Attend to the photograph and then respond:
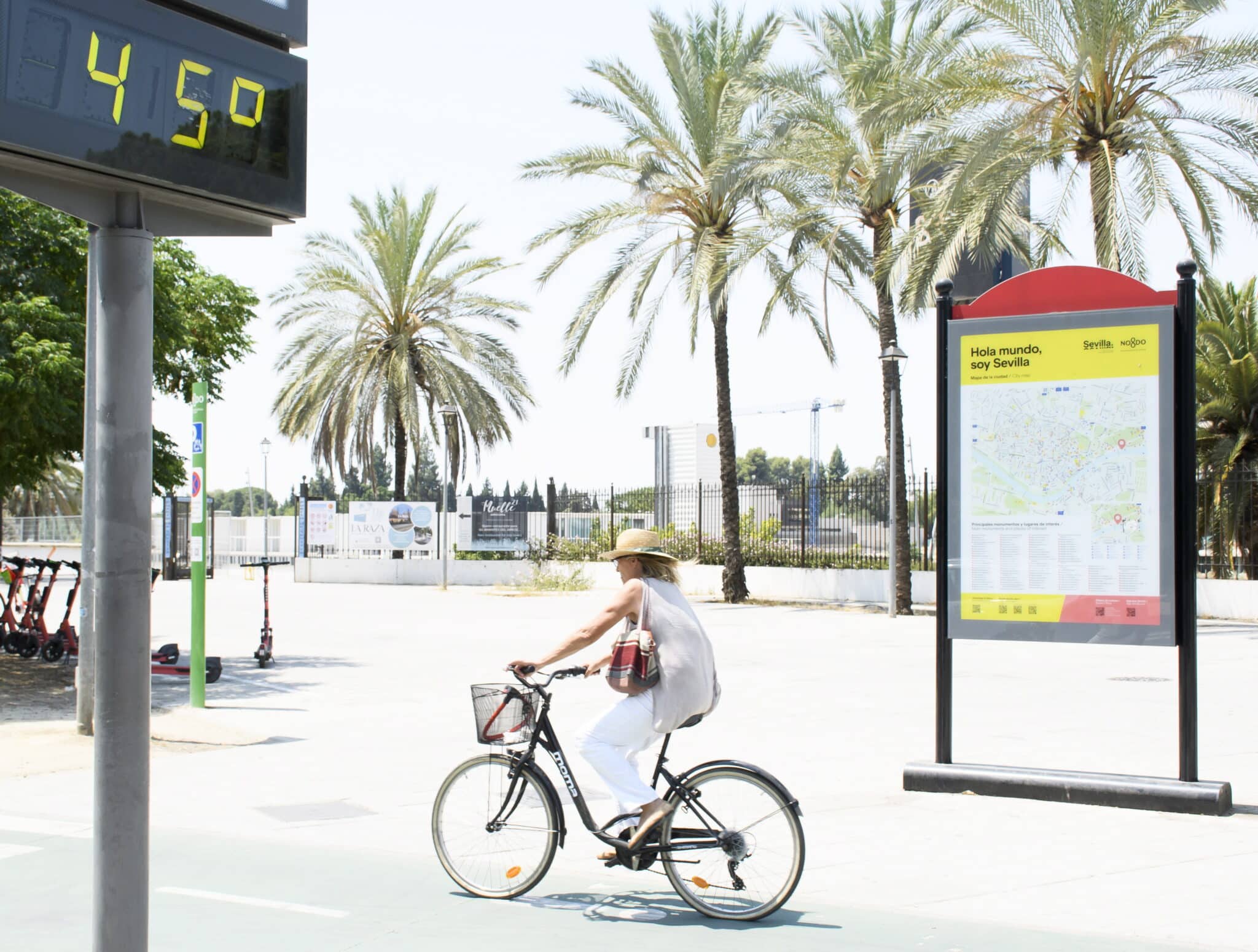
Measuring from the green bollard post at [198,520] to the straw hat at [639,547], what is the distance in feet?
21.3

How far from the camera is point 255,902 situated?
5.41 metres

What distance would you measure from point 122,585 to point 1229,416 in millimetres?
25523

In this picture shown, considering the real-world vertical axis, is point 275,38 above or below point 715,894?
above

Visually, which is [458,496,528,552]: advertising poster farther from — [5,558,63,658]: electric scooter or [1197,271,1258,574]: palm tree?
[5,558,63,658]: electric scooter

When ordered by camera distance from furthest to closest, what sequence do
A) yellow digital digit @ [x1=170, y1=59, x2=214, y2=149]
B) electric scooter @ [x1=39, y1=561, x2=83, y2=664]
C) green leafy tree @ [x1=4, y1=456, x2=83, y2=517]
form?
green leafy tree @ [x1=4, y1=456, x2=83, y2=517], electric scooter @ [x1=39, y1=561, x2=83, y2=664], yellow digital digit @ [x1=170, y1=59, x2=214, y2=149]

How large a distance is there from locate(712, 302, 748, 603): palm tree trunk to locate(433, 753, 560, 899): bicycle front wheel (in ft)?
70.7

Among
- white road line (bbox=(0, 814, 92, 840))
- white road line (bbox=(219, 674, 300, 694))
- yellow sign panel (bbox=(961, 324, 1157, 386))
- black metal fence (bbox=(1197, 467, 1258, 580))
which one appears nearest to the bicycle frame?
white road line (bbox=(0, 814, 92, 840))

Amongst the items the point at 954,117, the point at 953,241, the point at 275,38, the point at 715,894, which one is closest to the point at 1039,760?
the point at 715,894

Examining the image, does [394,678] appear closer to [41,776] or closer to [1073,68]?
[41,776]

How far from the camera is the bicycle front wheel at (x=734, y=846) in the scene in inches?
200

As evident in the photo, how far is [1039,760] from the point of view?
8648mm

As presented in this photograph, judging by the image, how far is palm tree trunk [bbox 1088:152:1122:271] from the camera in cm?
1883

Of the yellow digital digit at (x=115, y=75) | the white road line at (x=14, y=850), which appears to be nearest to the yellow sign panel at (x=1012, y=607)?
the white road line at (x=14, y=850)

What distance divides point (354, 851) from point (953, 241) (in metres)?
15.5
